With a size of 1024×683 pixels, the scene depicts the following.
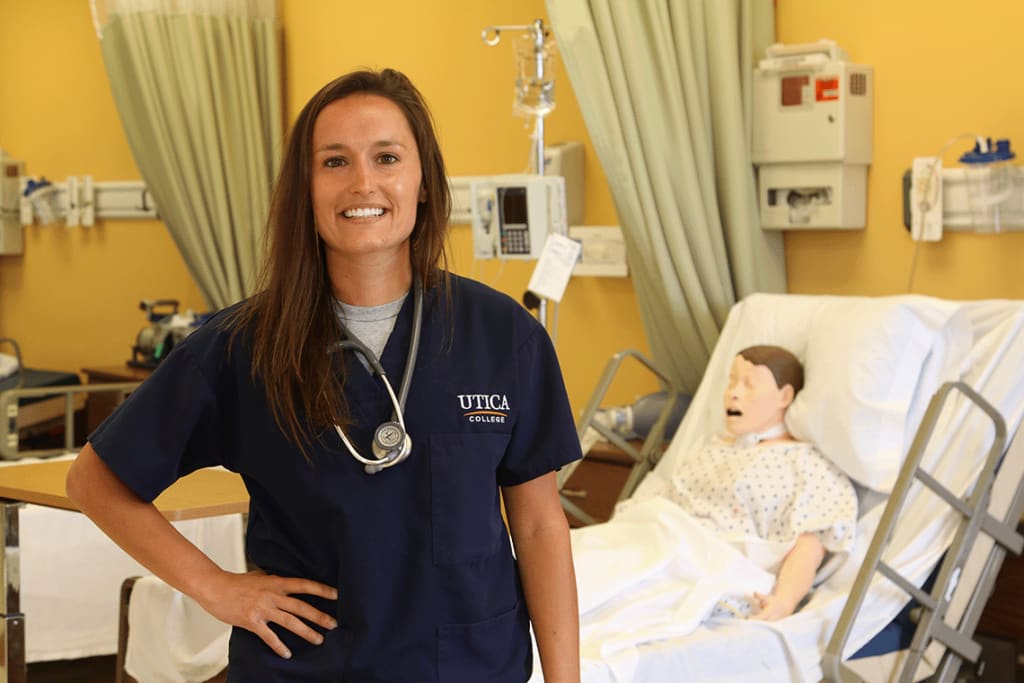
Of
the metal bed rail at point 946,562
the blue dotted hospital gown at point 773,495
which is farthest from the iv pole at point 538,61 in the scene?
the metal bed rail at point 946,562

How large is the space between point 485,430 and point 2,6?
615 centimetres

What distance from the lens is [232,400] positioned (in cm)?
150

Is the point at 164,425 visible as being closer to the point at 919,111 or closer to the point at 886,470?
the point at 886,470

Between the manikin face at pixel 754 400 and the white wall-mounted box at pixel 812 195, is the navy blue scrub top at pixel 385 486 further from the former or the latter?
the white wall-mounted box at pixel 812 195

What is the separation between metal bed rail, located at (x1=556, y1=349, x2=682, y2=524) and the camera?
11.1ft

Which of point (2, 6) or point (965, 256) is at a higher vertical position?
point (2, 6)

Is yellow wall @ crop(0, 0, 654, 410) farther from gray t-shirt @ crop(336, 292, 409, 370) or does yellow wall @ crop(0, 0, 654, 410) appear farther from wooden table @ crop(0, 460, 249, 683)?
gray t-shirt @ crop(336, 292, 409, 370)

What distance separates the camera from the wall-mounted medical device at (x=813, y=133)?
3.61 meters

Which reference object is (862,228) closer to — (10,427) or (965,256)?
(965,256)

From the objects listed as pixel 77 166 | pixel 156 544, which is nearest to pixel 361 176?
pixel 156 544

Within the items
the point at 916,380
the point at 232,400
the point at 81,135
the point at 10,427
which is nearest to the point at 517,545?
the point at 232,400

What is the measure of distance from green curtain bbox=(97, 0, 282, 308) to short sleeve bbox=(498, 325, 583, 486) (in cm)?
401

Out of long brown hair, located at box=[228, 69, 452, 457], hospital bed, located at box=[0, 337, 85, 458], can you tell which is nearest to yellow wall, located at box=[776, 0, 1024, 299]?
long brown hair, located at box=[228, 69, 452, 457]

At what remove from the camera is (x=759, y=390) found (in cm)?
319
